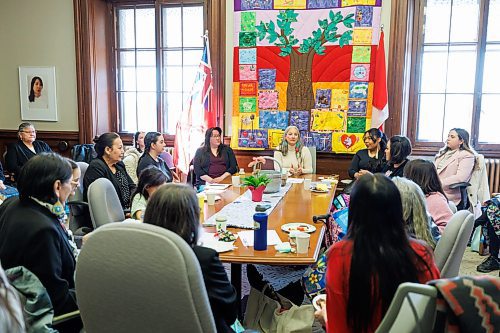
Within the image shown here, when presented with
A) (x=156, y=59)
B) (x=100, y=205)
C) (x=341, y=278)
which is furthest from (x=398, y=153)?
(x=156, y=59)

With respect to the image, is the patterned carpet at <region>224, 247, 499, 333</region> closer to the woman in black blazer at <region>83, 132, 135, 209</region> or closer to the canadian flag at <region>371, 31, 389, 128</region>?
the woman in black blazer at <region>83, 132, 135, 209</region>

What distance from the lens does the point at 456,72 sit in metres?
4.84

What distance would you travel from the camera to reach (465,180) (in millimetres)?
3943

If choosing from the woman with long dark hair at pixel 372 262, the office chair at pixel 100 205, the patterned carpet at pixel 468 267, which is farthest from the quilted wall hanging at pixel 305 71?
the woman with long dark hair at pixel 372 262

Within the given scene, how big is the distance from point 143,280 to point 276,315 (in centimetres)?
126

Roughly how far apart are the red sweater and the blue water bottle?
642 millimetres

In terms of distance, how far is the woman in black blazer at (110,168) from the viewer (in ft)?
10.6

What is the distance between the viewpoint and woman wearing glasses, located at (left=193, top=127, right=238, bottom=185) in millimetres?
4551

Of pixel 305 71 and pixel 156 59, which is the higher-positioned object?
pixel 156 59

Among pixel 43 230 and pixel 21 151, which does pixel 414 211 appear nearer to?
pixel 43 230

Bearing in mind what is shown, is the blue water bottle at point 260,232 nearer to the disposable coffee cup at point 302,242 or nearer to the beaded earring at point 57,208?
the disposable coffee cup at point 302,242

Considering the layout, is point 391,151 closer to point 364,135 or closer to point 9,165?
point 364,135

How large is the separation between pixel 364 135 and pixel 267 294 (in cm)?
276

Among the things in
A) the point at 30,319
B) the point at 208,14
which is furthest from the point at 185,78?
the point at 30,319
